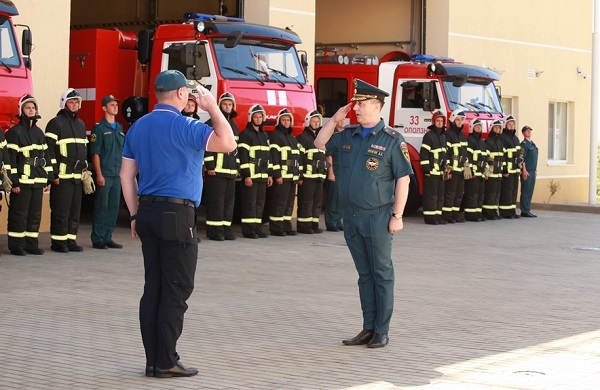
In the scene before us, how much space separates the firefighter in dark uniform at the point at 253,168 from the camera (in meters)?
16.7

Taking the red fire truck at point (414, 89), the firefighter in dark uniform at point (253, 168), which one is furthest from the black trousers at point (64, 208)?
the red fire truck at point (414, 89)

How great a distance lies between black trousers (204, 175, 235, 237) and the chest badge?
25.8 ft

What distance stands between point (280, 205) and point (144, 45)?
316cm

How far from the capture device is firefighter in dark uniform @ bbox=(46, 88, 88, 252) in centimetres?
1434

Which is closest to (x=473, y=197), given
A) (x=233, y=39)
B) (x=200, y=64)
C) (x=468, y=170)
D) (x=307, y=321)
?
(x=468, y=170)

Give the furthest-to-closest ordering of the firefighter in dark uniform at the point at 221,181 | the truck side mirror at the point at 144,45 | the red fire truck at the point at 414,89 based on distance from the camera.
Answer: the red fire truck at the point at 414,89 → the truck side mirror at the point at 144,45 → the firefighter in dark uniform at the point at 221,181

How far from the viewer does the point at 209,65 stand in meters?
17.1

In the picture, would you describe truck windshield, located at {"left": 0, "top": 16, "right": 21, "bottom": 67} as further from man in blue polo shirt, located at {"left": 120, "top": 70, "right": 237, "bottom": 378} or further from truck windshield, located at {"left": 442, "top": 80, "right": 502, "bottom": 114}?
truck windshield, located at {"left": 442, "top": 80, "right": 502, "bottom": 114}

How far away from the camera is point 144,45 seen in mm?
17578

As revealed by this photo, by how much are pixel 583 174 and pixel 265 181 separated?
16236mm

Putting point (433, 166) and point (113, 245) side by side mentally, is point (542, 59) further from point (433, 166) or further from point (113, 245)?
point (113, 245)

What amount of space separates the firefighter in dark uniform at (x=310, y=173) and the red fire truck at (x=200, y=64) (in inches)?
9.0

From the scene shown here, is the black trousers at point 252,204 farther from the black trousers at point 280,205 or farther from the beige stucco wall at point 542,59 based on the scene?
the beige stucco wall at point 542,59

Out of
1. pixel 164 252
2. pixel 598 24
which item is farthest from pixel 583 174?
pixel 164 252
